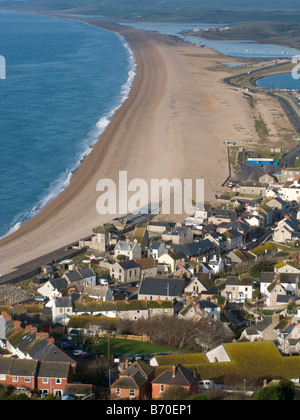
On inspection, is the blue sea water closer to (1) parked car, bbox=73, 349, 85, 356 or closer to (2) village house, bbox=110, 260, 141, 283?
(2) village house, bbox=110, 260, 141, 283

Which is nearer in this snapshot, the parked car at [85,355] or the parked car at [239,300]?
the parked car at [85,355]

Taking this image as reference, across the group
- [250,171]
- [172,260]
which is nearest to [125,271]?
[172,260]

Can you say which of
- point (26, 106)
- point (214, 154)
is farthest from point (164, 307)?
point (26, 106)

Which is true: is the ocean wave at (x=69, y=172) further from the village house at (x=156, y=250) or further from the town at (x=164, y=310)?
the village house at (x=156, y=250)

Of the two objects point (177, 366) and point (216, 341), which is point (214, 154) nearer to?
point (216, 341)

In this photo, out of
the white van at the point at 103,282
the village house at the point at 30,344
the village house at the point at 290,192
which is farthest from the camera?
the village house at the point at 290,192

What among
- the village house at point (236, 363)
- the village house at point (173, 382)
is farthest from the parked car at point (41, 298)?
the village house at point (173, 382)
